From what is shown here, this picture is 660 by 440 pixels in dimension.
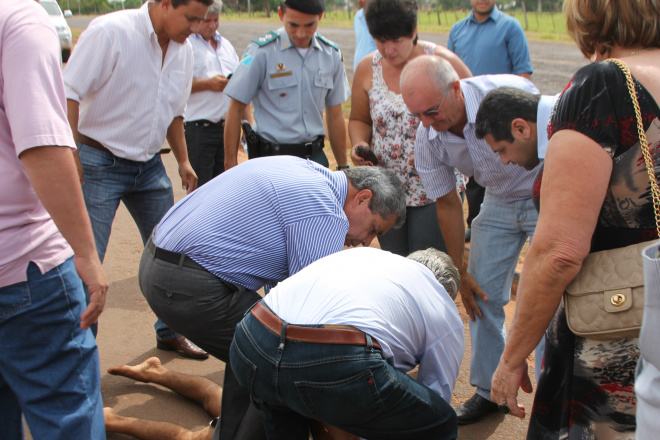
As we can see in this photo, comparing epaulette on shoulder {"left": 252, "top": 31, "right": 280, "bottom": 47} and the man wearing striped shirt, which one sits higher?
epaulette on shoulder {"left": 252, "top": 31, "right": 280, "bottom": 47}

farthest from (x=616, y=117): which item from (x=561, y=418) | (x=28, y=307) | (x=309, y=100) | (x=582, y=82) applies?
(x=309, y=100)

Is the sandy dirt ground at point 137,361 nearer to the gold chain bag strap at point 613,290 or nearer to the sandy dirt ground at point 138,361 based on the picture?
the sandy dirt ground at point 138,361

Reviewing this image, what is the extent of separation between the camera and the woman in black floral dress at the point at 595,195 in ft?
5.23

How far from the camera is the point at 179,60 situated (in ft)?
11.8

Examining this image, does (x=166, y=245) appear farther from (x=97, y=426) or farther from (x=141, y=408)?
(x=141, y=408)

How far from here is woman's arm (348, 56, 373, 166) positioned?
3.99m

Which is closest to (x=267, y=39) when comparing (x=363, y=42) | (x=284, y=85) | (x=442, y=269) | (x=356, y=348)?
(x=284, y=85)

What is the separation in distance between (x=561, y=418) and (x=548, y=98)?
126cm

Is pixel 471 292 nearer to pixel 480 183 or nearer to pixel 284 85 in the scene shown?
pixel 480 183

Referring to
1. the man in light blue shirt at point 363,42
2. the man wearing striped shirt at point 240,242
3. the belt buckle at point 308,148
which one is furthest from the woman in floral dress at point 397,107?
the man in light blue shirt at point 363,42

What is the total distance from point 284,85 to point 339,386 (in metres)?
2.69

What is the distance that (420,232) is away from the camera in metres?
3.84

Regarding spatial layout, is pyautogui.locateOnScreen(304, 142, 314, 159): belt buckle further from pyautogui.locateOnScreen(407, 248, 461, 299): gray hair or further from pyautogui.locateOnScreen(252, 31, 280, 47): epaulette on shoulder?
pyautogui.locateOnScreen(407, 248, 461, 299): gray hair

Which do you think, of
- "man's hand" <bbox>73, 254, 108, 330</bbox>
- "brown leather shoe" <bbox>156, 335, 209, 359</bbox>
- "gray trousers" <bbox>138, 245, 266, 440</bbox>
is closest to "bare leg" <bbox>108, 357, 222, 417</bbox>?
"brown leather shoe" <bbox>156, 335, 209, 359</bbox>
